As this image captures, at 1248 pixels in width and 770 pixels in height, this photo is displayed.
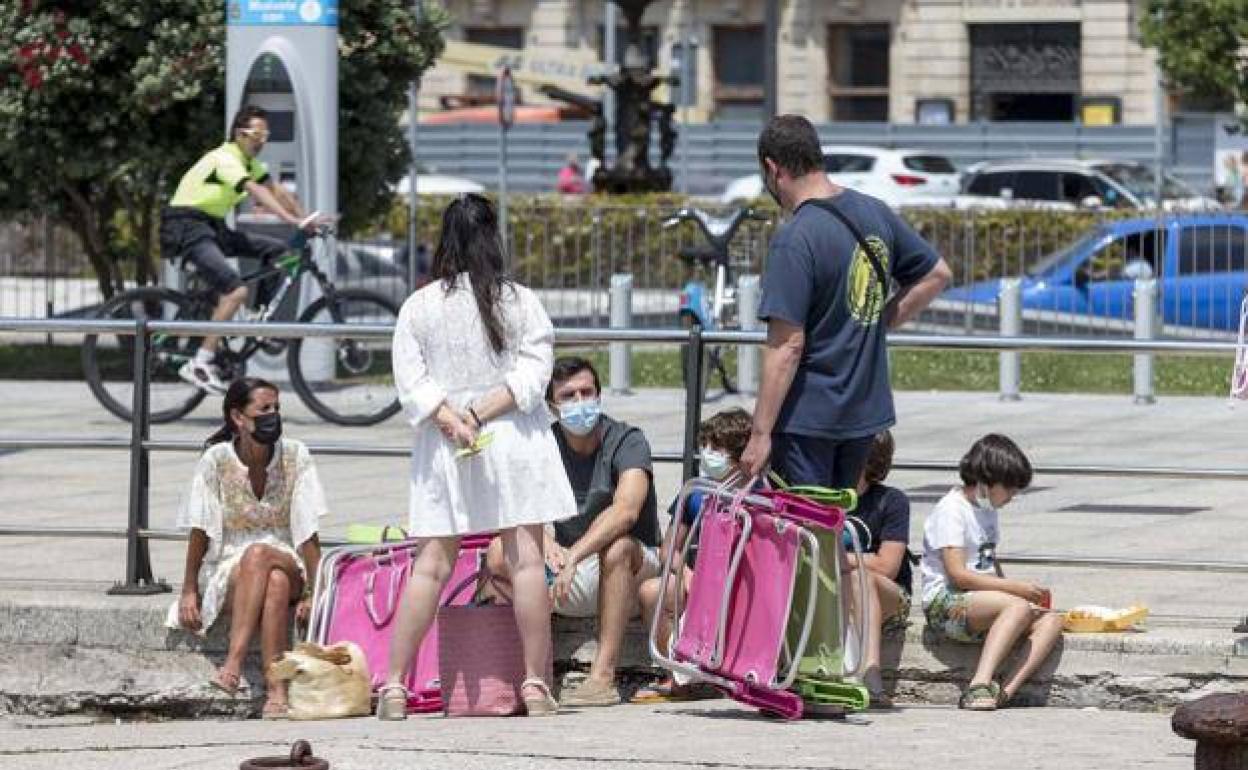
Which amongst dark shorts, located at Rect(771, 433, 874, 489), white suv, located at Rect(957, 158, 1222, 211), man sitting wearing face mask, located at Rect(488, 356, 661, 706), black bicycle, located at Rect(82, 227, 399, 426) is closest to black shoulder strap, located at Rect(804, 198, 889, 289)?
dark shorts, located at Rect(771, 433, 874, 489)

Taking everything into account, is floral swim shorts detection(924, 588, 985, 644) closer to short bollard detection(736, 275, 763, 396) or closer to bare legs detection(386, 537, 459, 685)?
bare legs detection(386, 537, 459, 685)

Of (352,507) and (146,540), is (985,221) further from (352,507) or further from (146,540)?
(146,540)

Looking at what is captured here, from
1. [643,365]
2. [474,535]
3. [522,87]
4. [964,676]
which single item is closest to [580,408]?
[474,535]

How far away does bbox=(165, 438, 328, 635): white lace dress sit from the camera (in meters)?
9.73

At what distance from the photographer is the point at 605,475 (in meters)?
9.41

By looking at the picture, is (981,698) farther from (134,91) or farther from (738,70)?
(738,70)

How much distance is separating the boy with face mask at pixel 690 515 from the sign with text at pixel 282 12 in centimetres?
993

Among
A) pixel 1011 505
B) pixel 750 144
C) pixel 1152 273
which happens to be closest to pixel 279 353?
pixel 1011 505

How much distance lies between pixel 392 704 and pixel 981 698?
70.3 inches

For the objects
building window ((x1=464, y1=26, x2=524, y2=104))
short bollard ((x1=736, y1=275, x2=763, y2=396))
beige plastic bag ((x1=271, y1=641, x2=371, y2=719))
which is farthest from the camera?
building window ((x1=464, y1=26, x2=524, y2=104))

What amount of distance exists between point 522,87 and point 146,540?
131ft

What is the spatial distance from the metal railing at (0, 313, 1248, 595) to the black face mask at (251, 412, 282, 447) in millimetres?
631

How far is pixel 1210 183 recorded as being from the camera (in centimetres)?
4084

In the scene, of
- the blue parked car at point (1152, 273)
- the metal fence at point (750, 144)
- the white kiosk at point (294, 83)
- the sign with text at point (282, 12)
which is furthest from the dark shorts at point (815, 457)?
the metal fence at point (750, 144)
